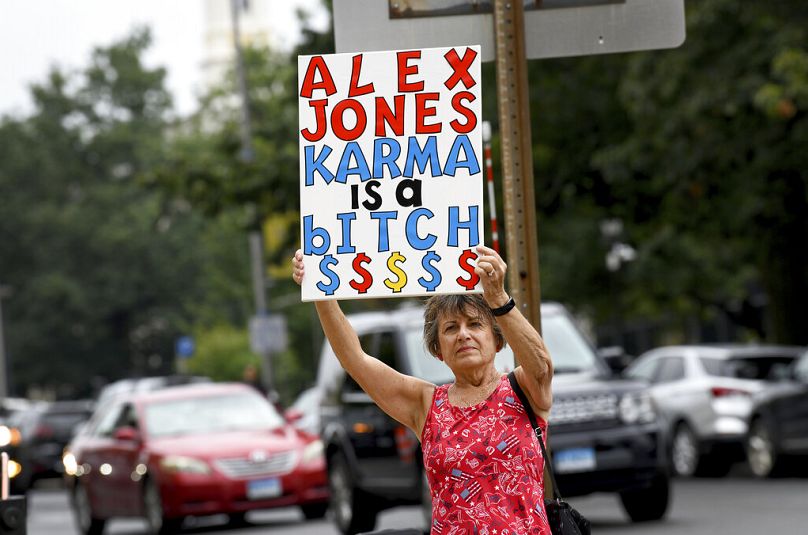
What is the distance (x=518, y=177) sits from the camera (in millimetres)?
6035

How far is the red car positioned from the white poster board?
13.0 meters

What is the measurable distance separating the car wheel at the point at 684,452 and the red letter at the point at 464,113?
17975 millimetres

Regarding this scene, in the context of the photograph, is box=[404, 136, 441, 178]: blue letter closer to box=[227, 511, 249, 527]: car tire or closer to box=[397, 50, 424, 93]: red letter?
box=[397, 50, 424, 93]: red letter

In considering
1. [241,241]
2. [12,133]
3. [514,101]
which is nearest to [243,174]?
[514,101]

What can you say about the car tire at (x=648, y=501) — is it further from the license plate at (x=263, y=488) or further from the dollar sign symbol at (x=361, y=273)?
the dollar sign symbol at (x=361, y=273)

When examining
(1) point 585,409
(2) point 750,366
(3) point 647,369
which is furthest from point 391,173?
(3) point 647,369

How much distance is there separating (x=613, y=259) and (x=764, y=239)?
6.86m

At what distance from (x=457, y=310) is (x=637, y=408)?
33.7 feet

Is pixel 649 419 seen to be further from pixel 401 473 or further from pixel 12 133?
pixel 12 133

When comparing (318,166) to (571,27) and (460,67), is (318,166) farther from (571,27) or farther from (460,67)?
(571,27)

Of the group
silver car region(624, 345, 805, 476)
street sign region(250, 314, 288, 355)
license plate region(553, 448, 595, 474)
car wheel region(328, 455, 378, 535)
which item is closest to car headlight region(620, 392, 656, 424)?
license plate region(553, 448, 595, 474)

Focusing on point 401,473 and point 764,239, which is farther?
point 764,239

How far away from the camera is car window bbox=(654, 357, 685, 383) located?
24.1 m

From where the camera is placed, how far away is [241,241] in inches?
2916
